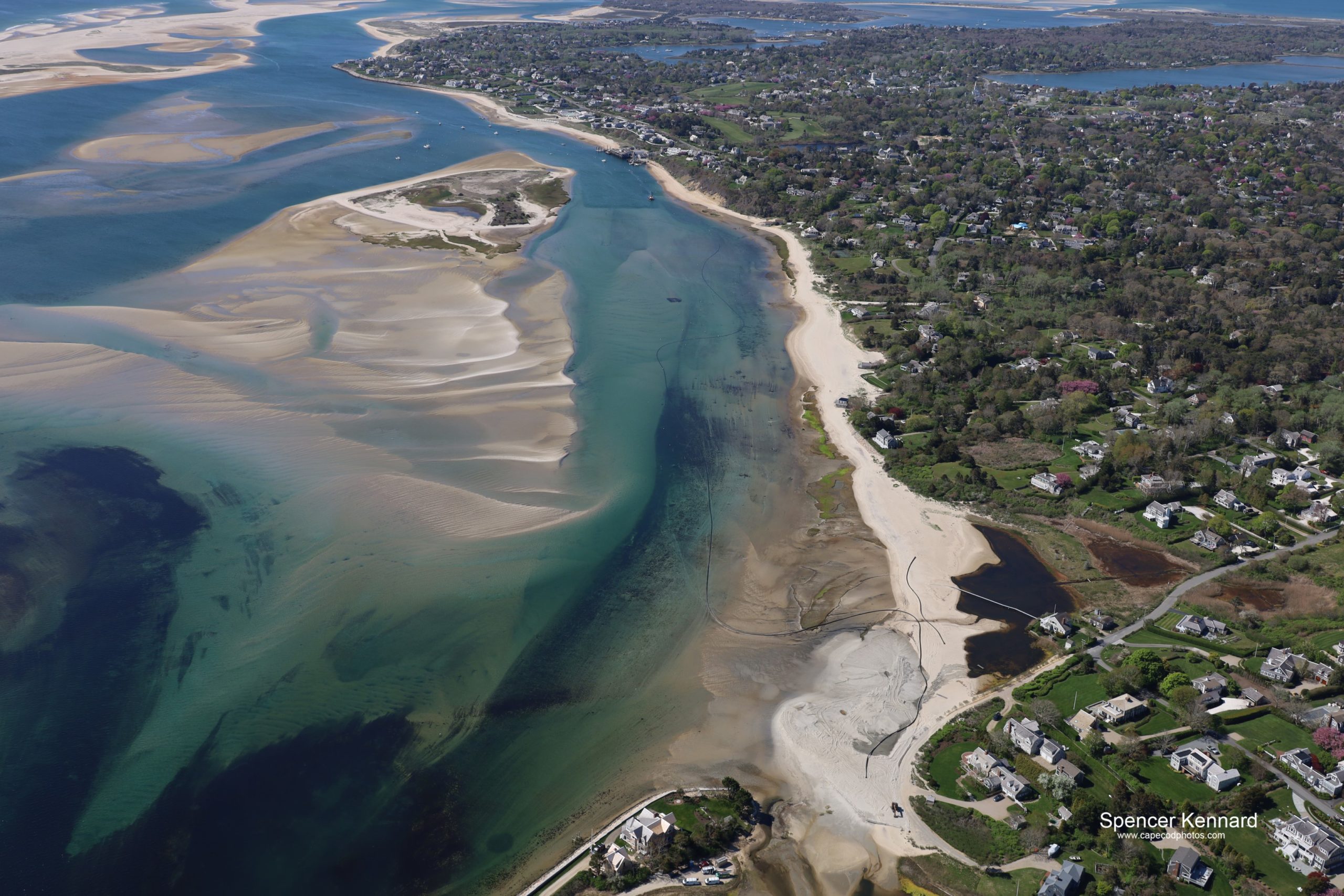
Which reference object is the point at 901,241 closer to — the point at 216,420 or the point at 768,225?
the point at 768,225

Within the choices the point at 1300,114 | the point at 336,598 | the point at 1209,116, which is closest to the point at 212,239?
the point at 336,598

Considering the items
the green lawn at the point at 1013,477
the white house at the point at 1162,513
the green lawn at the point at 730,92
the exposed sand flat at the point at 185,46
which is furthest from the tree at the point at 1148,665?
the exposed sand flat at the point at 185,46

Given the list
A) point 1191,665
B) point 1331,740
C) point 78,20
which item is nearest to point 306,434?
point 1191,665

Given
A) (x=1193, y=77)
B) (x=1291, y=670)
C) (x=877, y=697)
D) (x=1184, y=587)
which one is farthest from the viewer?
(x=1193, y=77)

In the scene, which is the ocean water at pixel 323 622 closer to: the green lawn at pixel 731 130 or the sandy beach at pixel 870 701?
the sandy beach at pixel 870 701

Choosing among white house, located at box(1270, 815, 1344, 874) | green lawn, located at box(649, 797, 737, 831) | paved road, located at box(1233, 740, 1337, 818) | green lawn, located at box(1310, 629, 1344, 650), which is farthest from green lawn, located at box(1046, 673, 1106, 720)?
green lawn, located at box(649, 797, 737, 831)

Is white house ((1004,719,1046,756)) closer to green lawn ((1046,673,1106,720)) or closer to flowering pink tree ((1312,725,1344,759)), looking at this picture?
green lawn ((1046,673,1106,720))

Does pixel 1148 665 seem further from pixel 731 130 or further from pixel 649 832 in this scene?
pixel 731 130
